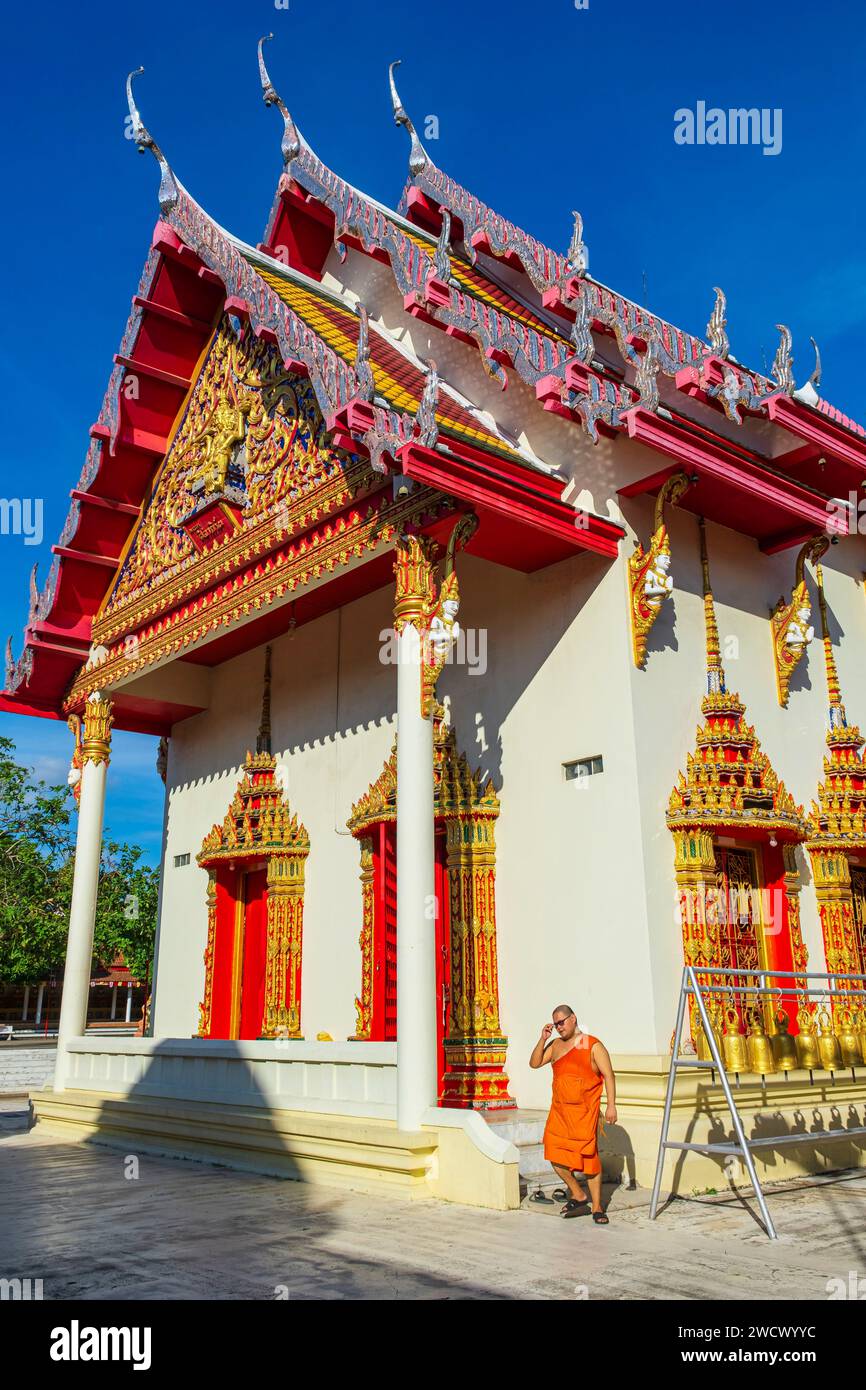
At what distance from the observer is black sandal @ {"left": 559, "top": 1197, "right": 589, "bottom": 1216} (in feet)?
17.4

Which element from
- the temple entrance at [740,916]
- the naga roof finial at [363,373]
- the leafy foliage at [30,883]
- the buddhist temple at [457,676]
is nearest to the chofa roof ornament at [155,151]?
the buddhist temple at [457,676]

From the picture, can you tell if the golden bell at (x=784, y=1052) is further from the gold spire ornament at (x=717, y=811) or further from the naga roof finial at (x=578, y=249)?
the naga roof finial at (x=578, y=249)

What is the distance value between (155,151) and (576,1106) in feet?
26.5

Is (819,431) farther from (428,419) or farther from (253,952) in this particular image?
(253,952)

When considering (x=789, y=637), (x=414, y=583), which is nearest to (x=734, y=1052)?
(x=789, y=637)

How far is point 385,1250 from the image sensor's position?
15.2ft

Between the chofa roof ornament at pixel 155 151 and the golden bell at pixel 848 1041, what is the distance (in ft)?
27.0

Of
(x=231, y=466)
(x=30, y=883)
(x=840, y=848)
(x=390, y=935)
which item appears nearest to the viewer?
(x=840, y=848)

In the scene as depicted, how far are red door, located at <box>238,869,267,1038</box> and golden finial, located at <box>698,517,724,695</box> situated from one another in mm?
4695

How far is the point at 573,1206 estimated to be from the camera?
531 cm

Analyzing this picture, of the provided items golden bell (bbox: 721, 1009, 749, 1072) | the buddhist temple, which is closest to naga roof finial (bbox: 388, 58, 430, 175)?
the buddhist temple

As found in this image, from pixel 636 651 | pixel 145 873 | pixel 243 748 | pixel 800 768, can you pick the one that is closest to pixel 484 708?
pixel 636 651

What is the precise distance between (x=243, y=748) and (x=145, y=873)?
21767 millimetres
